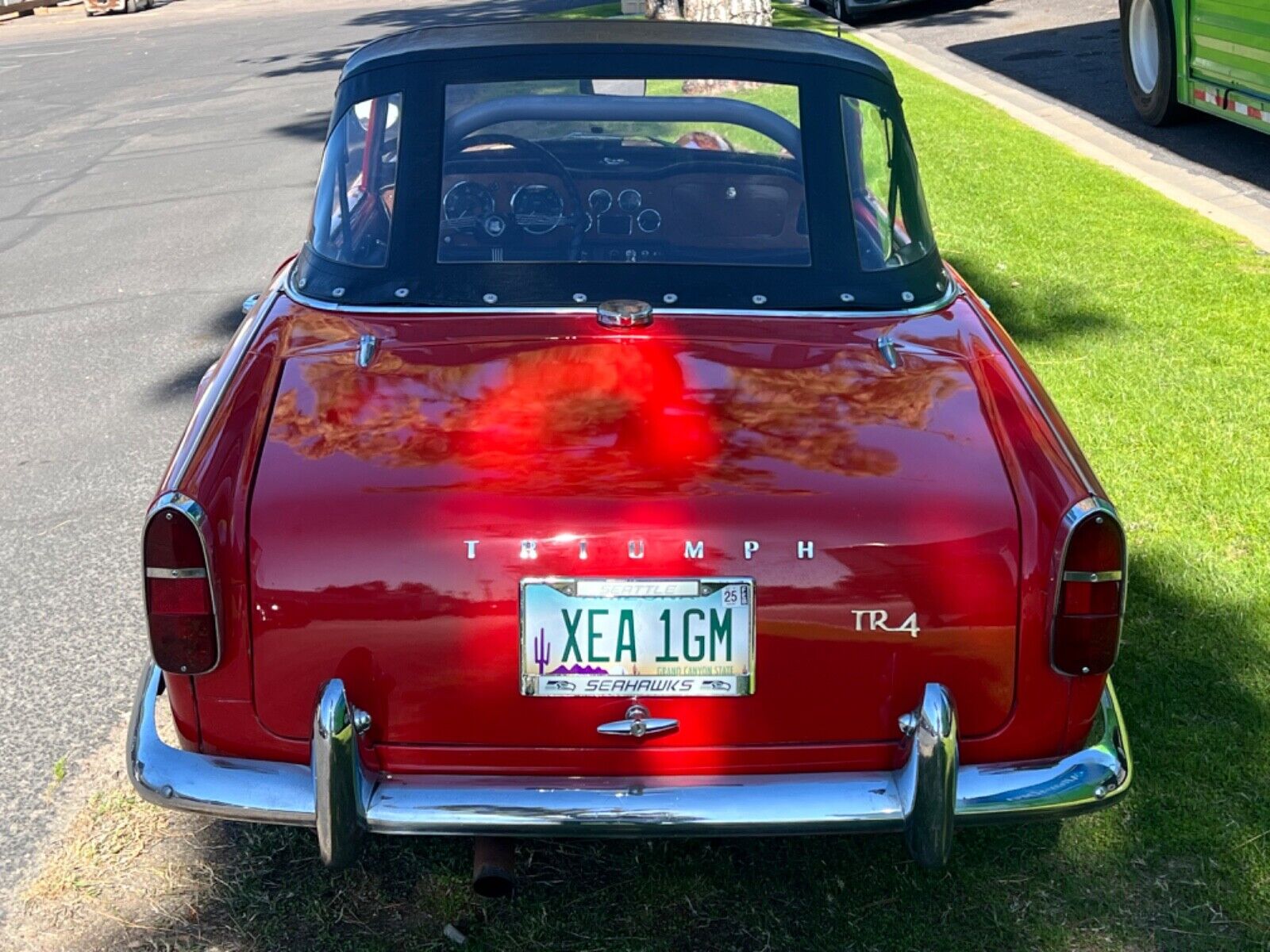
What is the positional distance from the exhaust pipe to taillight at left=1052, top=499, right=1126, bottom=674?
1.12 meters

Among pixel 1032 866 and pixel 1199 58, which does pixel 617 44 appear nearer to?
pixel 1032 866

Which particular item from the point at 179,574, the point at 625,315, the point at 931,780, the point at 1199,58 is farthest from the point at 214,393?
the point at 1199,58

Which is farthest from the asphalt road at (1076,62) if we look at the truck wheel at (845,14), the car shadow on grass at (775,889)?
the car shadow on grass at (775,889)

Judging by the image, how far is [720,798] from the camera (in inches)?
103

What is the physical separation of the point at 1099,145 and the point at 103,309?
22.8 feet

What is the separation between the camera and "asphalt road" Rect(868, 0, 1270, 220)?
9.88 meters

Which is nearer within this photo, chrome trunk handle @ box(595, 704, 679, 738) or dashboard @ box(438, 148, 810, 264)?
chrome trunk handle @ box(595, 704, 679, 738)

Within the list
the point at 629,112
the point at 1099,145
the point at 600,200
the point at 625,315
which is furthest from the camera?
the point at 1099,145

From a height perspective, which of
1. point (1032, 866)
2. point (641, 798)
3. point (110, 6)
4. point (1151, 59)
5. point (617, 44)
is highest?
point (110, 6)

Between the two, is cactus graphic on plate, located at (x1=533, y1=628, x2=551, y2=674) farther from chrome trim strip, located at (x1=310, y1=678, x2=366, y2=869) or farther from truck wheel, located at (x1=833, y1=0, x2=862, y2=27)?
truck wheel, located at (x1=833, y1=0, x2=862, y2=27)

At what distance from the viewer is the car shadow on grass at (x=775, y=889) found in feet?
9.68

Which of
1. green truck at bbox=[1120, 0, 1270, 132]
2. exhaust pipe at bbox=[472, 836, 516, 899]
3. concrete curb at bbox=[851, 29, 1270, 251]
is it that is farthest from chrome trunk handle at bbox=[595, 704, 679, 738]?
green truck at bbox=[1120, 0, 1270, 132]

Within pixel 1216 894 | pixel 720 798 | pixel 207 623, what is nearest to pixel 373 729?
pixel 207 623

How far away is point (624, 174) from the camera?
379 centimetres
